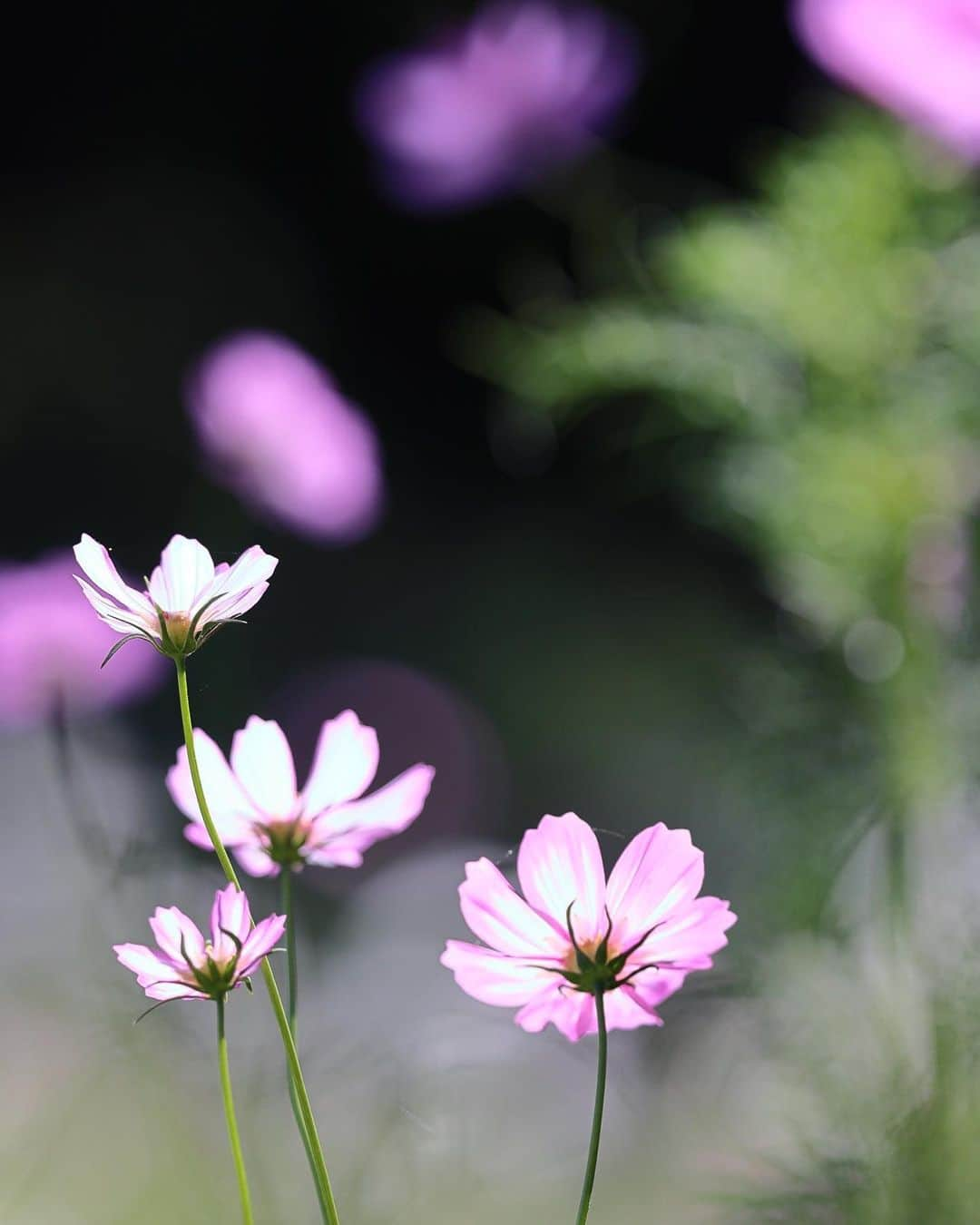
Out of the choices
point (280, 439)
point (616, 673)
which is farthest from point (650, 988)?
point (616, 673)

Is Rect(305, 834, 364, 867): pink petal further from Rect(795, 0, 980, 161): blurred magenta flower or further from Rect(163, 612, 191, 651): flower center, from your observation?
Rect(795, 0, 980, 161): blurred magenta flower

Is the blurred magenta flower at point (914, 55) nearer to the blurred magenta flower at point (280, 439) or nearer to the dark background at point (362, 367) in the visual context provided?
the blurred magenta flower at point (280, 439)

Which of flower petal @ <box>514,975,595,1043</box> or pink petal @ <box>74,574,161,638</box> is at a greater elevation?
pink petal @ <box>74,574,161,638</box>

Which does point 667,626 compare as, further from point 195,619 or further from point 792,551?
point 195,619

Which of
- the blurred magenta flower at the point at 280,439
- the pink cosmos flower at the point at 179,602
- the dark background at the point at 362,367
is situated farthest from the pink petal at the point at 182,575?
the dark background at the point at 362,367

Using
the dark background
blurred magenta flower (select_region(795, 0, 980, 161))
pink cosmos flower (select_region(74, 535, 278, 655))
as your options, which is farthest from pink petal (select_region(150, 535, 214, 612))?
the dark background

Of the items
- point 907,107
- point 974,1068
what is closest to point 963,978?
point 974,1068
